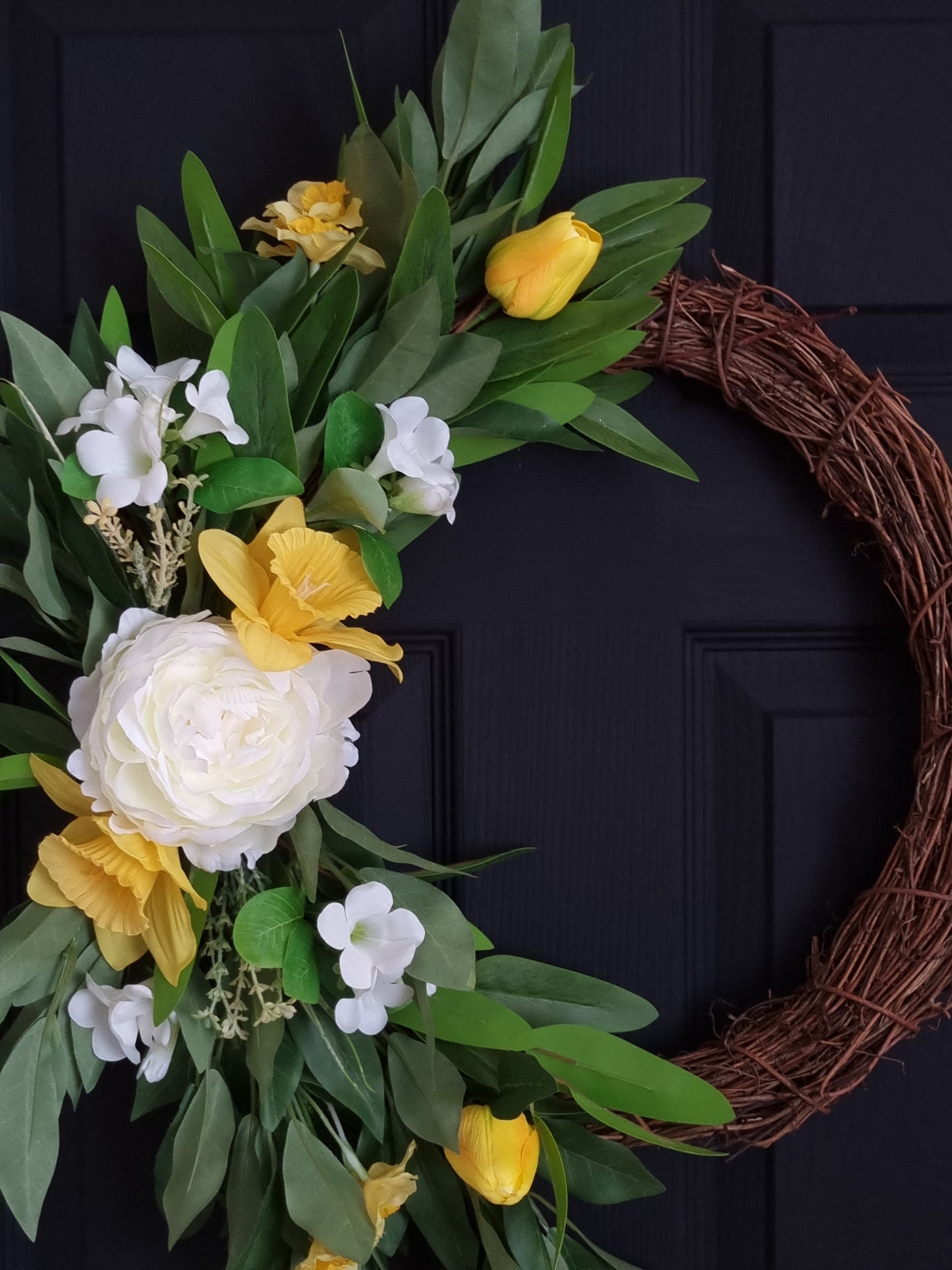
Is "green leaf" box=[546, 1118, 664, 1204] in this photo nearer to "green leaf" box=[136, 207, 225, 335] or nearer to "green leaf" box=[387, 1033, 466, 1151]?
"green leaf" box=[387, 1033, 466, 1151]

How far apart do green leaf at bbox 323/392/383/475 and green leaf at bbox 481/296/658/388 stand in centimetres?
12

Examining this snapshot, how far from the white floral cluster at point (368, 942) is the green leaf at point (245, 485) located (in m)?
0.28

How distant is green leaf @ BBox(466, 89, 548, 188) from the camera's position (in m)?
0.73

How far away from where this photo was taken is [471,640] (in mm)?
836

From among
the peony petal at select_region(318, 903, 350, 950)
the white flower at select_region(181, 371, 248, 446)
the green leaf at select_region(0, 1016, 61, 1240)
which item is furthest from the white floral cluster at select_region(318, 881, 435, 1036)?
the white flower at select_region(181, 371, 248, 446)

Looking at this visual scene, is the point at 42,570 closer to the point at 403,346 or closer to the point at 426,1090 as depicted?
the point at 403,346

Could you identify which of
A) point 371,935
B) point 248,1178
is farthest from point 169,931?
point 248,1178

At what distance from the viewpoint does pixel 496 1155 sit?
0.70m

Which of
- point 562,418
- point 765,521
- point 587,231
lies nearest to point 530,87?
point 587,231

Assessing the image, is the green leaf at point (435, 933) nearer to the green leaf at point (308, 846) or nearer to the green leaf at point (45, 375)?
the green leaf at point (308, 846)

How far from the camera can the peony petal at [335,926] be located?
0.63 m

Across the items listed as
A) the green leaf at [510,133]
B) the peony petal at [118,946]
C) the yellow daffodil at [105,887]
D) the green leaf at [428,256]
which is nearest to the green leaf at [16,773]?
the yellow daffodil at [105,887]

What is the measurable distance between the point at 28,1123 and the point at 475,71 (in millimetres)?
837

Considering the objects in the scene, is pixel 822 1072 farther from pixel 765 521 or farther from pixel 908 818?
pixel 765 521
